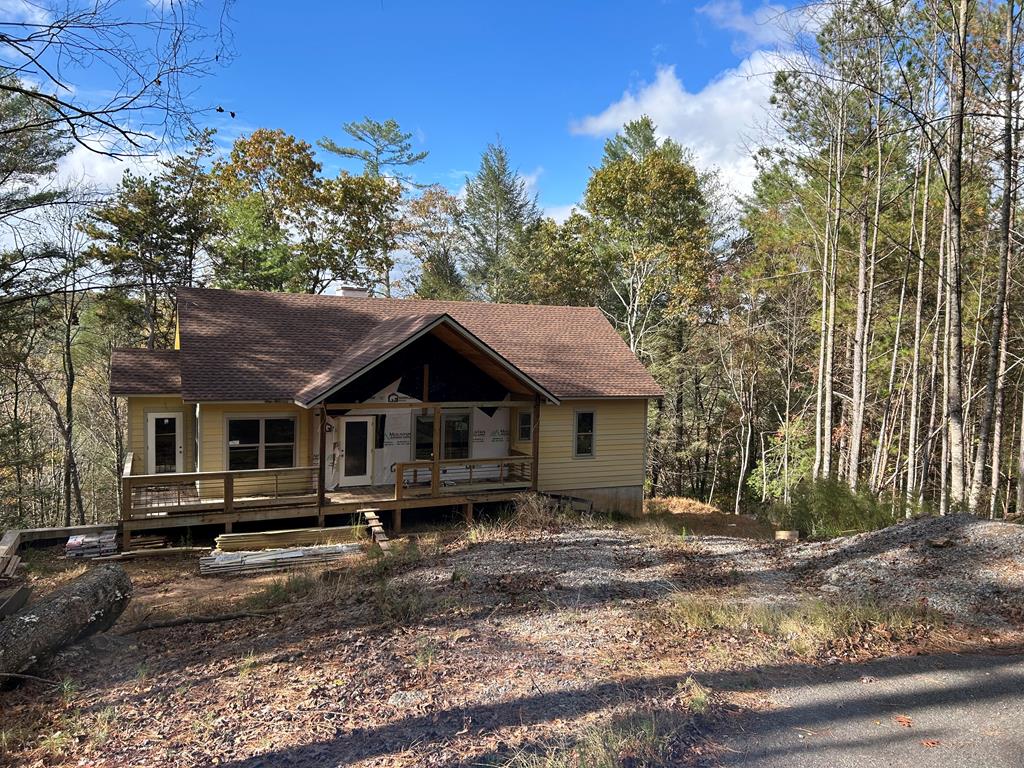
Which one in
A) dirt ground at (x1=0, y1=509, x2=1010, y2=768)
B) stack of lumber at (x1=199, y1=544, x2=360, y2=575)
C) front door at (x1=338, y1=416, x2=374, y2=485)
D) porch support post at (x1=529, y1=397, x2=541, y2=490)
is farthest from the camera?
porch support post at (x1=529, y1=397, x2=541, y2=490)

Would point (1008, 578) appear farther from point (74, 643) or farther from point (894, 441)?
point (894, 441)

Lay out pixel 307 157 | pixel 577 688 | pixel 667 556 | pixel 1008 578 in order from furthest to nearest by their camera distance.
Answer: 1. pixel 307 157
2. pixel 667 556
3. pixel 1008 578
4. pixel 577 688

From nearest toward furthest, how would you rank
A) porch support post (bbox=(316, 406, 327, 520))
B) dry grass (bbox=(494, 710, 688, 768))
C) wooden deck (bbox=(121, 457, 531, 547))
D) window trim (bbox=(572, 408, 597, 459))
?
dry grass (bbox=(494, 710, 688, 768)) < wooden deck (bbox=(121, 457, 531, 547)) < porch support post (bbox=(316, 406, 327, 520)) < window trim (bbox=(572, 408, 597, 459))

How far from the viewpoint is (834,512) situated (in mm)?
12156

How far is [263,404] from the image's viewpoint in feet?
44.5

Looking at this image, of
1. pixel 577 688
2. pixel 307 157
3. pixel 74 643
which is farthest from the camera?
pixel 307 157

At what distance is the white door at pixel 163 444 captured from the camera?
14.4 m

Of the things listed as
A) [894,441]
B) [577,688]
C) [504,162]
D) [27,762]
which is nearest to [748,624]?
[577,688]

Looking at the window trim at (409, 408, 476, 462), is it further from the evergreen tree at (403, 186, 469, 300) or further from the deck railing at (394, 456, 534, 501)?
the evergreen tree at (403, 186, 469, 300)

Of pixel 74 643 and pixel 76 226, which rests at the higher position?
pixel 76 226

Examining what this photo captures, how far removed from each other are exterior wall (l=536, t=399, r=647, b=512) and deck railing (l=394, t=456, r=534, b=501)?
3.18 ft

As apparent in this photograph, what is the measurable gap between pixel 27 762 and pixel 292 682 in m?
1.77

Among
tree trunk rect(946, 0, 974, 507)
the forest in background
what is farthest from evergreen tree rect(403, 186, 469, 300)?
tree trunk rect(946, 0, 974, 507)

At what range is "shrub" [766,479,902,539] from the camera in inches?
457
